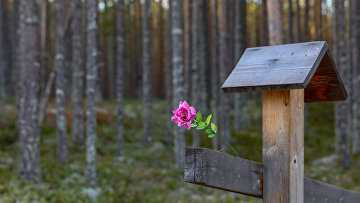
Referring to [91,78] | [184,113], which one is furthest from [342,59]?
[184,113]

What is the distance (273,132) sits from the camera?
2844 mm

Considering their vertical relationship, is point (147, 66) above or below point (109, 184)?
above

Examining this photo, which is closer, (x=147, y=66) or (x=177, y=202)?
(x=177, y=202)

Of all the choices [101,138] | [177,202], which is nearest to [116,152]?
[101,138]

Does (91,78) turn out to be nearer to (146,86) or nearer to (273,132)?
(146,86)

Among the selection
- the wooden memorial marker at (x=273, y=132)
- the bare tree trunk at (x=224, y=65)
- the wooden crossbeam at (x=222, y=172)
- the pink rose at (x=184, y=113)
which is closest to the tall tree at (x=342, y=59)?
the bare tree trunk at (x=224, y=65)

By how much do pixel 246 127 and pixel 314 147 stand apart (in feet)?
12.4

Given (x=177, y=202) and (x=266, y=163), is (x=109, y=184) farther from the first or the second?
(x=266, y=163)

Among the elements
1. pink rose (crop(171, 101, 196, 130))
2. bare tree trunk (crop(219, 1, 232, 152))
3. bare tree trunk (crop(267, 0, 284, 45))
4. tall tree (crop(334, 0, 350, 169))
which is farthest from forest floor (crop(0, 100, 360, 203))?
pink rose (crop(171, 101, 196, 130))

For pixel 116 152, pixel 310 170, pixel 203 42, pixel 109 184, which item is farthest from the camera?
pixel 203 42

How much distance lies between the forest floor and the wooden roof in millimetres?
6705

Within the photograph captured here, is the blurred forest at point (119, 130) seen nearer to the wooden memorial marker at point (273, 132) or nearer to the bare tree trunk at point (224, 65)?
the bare tree trunk at point (224, 65)

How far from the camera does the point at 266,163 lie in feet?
9.21

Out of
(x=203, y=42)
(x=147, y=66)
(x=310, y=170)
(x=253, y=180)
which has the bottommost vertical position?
(x=310, y=170)
